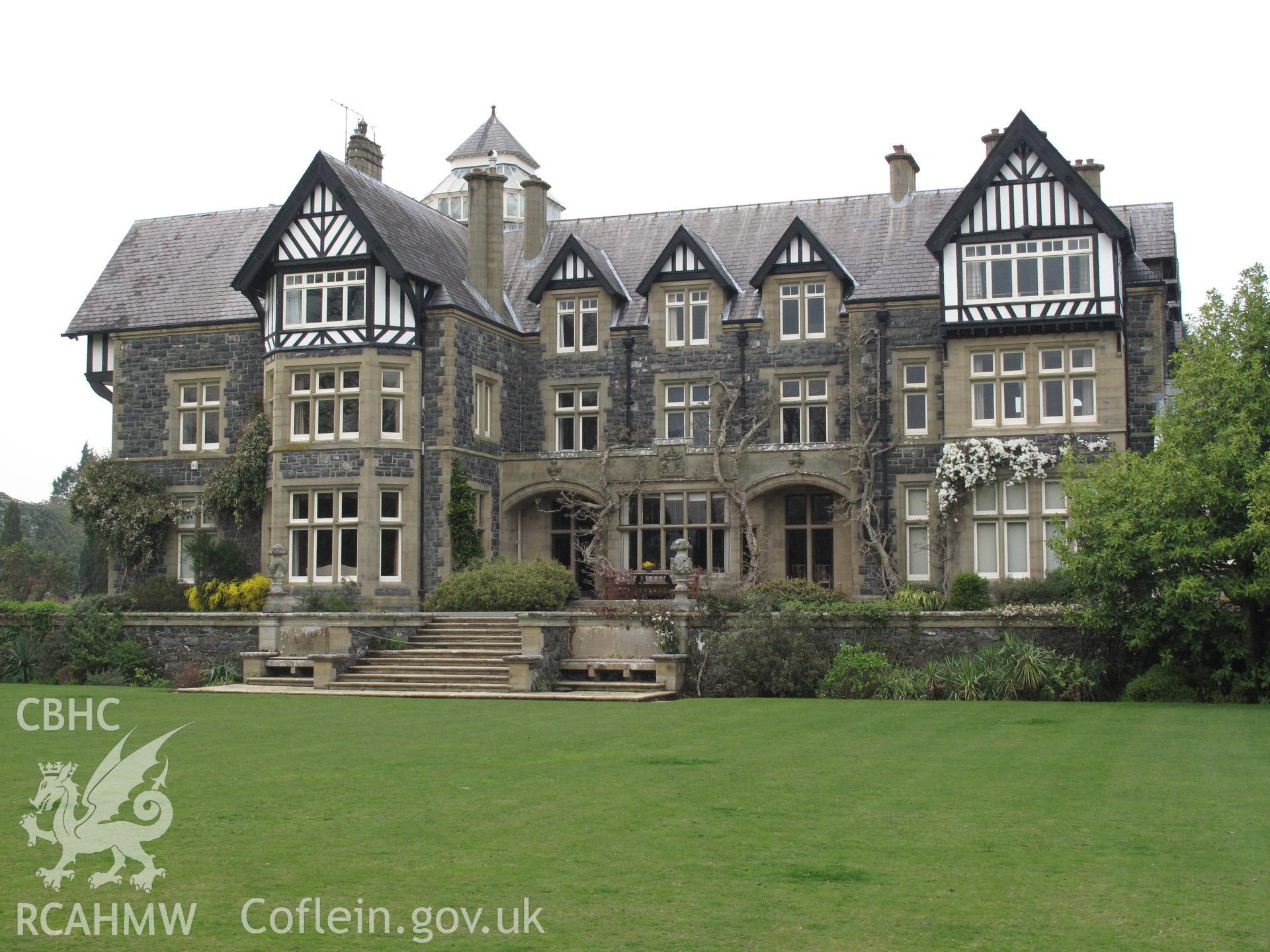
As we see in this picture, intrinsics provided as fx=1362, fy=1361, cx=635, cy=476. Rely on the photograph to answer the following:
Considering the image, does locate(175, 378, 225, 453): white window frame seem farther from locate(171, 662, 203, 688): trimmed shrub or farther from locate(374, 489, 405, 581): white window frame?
locate(171, 662, 203, 688): trimmed shrub

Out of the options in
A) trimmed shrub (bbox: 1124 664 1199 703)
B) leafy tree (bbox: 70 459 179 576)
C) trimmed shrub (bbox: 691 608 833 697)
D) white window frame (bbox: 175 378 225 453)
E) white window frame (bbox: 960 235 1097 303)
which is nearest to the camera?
trimmed shrub (bbox: 1124 664 1199 703)

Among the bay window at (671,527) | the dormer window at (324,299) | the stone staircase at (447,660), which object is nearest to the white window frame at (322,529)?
the dormer window at (324,299)

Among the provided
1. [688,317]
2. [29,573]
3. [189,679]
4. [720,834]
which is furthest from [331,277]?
[29,573]

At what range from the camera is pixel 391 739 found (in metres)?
14.2

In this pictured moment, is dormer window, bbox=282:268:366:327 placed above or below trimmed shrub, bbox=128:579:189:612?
above

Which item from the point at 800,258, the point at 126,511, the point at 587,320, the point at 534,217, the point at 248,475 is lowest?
the point at 126,511

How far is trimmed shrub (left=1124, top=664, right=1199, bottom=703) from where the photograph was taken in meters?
18.9

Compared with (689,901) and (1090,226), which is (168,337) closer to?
(1090,226)

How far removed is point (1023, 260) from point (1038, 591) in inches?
271

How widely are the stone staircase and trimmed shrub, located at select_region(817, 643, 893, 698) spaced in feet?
16.3

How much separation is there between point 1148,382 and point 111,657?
66.4 ft

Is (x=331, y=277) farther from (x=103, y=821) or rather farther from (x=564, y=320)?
(x=103, y=821)

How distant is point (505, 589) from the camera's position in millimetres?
25109

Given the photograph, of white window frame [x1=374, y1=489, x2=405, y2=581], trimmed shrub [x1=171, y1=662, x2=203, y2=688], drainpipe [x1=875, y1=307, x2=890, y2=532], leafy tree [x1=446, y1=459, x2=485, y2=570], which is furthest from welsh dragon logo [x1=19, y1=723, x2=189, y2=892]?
drainpipe [x1=875, y1=307, x2=890, y2=532]
